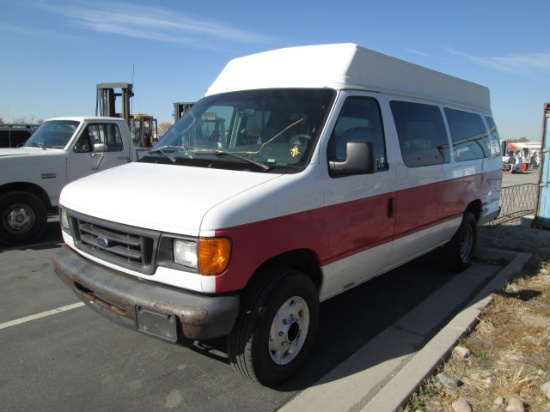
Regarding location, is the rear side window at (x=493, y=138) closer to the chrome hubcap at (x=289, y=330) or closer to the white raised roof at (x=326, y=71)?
the white raised roof at (x=326, y=71)

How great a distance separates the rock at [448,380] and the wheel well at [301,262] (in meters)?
1.09

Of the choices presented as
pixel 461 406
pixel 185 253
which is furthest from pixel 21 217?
pixel 461 406

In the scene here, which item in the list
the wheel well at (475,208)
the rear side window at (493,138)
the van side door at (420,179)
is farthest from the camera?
the rear side window at (493,138)

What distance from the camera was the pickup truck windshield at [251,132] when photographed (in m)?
3.25

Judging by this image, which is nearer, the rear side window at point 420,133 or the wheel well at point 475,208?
the rear side window at point 420,133

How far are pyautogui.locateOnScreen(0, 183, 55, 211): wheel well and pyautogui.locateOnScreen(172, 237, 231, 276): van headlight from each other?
5.81m

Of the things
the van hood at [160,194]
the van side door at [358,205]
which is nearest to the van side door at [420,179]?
the van side door at [358,205]

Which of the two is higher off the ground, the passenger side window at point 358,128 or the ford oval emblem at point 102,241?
the passenger side window at point 358,128

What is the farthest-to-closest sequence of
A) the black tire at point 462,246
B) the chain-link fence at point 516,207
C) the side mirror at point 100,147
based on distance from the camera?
the chain-link fence at point 516,207 < the side mirror at point 100,147 < the black tire at point 462,246

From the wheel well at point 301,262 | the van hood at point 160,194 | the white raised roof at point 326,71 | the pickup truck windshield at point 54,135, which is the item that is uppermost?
the white raised roof at point 326,71

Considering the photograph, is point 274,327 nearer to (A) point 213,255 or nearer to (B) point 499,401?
(A) point 213,255

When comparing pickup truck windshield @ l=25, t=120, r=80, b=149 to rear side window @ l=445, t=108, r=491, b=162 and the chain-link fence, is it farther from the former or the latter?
the chain-link fence

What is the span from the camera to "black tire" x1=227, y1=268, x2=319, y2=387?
2.79m

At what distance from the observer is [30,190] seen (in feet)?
23.8
